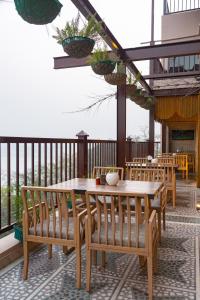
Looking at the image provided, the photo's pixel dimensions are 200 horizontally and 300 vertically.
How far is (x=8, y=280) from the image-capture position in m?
2.27

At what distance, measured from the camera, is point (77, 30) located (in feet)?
9.53

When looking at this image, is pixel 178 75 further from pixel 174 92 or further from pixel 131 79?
pixel 131 79

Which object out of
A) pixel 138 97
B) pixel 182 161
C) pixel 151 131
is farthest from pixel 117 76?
pixel 151 131

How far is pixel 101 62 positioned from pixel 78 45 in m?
0.78

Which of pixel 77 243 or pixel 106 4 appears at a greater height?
pixel 106 4

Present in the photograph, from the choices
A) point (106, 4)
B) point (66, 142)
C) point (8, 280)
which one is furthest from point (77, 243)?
point (106, 4)

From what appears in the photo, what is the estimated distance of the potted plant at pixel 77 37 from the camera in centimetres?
285

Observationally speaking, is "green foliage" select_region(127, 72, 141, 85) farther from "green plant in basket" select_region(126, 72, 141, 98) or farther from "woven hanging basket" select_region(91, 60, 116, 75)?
"woven hanging basket" select_region(91, 60, 116, 75)

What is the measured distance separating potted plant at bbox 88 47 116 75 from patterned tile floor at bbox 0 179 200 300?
230 cm

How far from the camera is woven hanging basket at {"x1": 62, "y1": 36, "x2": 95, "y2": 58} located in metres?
2.83

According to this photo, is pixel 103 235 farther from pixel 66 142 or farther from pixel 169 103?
pixel 169 103

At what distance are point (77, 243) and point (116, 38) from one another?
3.62 metres

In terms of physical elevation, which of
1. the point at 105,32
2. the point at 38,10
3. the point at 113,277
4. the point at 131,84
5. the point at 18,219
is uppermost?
the point at 105,32

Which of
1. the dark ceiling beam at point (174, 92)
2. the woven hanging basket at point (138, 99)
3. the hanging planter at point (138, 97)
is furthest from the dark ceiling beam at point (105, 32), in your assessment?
the dark ceiling beam at point (174, 92)
